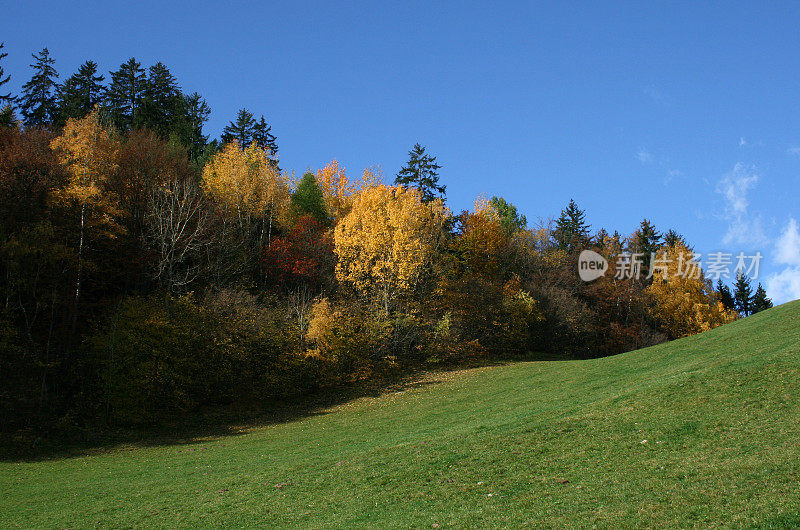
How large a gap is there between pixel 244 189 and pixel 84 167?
18092 mm

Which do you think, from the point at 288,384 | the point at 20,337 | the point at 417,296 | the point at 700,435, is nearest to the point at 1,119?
the point at 20,337

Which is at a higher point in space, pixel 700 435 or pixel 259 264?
pixel 259 264

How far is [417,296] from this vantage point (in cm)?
4938

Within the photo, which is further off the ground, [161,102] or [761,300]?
[161,102]

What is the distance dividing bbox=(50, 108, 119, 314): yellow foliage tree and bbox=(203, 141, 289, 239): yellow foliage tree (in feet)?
41.7

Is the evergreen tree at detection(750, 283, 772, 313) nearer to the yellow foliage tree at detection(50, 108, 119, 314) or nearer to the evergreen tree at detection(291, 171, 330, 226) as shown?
the evergreen tree at detection(291, 171, 330, 226)

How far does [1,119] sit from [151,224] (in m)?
17.2

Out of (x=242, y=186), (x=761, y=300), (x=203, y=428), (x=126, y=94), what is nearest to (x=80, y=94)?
(x=126, y=94)

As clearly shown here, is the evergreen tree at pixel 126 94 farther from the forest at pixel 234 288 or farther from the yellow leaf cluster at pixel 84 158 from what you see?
the yellow leaf cluster at pixel 84 158

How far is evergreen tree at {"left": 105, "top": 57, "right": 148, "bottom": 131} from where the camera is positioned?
71312 millimetres

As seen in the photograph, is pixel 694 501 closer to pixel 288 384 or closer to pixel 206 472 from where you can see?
pixel 206 472

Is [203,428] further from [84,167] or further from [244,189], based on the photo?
[244,189]

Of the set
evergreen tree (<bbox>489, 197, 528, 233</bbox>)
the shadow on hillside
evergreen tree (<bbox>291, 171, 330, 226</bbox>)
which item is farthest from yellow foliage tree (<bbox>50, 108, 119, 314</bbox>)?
evergreen tree (<bbox>489, 197, 528, 233</bbox>)

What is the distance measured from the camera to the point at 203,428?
112 feet
